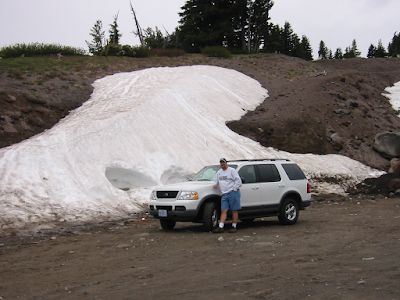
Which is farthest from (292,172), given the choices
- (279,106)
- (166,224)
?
(279,106)

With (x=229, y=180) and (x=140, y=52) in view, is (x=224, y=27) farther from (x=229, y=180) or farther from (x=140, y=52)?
(x=229, y=180)

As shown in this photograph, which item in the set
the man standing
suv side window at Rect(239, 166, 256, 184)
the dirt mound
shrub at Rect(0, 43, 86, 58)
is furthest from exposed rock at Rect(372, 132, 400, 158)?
shrub at Rect(0, 43, 86, 58)

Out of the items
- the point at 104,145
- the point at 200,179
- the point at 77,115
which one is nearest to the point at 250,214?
the point at 200,179

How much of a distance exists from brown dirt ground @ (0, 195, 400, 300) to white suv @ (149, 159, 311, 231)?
1.39 ft

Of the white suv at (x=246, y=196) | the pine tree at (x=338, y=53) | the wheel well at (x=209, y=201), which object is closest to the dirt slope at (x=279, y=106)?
the white suv at (x=246, y=196)

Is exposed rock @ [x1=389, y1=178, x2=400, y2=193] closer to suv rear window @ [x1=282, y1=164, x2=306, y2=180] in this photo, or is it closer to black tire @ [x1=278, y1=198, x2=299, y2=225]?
suv rear window @ [x1=282, y1=164, x2=306, y2=180]

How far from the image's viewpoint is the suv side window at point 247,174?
9805mm

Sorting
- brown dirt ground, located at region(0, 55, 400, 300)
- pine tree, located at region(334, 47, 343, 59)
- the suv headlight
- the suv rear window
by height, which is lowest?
brown dirt ground, located at region(0, 55, 400, 300)

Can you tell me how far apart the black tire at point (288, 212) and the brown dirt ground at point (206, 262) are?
1.32 ft

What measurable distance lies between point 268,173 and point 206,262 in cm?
446

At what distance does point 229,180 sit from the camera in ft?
29.7

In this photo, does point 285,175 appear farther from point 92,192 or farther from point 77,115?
point 77,115

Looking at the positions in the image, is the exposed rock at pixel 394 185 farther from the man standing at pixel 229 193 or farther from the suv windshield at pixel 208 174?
the man standing at pixel 229 193

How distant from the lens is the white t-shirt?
8.99 metres
